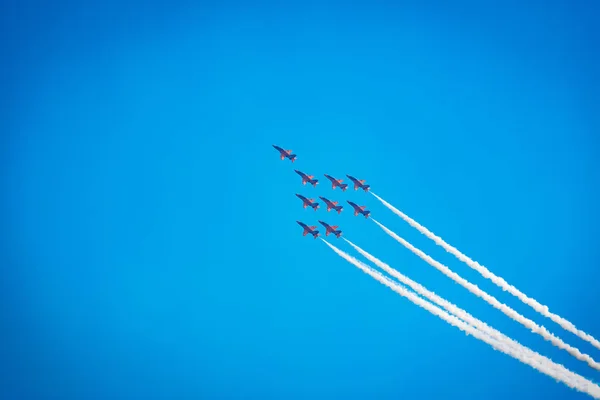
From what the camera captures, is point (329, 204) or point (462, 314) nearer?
point (462, 314)

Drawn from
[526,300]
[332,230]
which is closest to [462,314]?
[526,300]

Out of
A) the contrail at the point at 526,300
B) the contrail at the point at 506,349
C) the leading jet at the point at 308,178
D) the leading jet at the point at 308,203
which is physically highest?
the leading jet at the point at 308,178

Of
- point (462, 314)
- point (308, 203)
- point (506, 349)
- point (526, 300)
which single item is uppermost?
point (308, 203)

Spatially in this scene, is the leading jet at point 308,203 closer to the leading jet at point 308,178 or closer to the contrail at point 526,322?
the leading jet at point 308,178

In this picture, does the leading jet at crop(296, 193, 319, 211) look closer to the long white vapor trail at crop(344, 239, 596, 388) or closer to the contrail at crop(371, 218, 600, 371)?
the long white vapor trail at crop(344, 239, 596, 388)

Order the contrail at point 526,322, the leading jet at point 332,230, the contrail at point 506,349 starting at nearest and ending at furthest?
1. the contrail at point 506,349
2. the contrail at point 526,322
3. the leading jet at point 332,230

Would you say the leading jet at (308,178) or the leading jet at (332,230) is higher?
the leading jet at (308,178)

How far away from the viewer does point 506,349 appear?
118ft

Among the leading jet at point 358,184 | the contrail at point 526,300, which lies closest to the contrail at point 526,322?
the contrail at point 526,300

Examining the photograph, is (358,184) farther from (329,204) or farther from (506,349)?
(506,349)

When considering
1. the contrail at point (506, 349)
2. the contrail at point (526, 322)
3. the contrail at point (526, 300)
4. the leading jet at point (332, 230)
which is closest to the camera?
the contrail at point (506, 349)

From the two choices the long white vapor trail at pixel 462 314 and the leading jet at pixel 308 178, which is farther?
the leading jet at pixel 308 178

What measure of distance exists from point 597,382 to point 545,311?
6716 millimetres

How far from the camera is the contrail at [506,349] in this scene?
1272 inches
